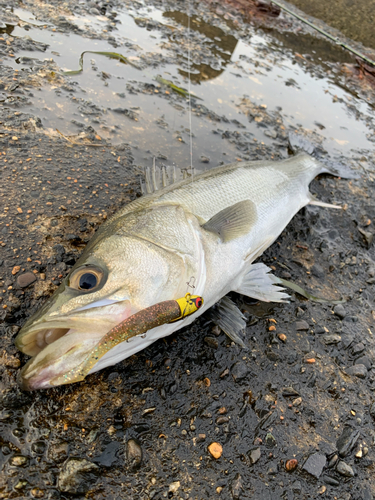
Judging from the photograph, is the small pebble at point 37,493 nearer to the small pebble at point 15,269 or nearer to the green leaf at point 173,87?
the small pebble at point 15,269

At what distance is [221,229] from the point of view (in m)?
2.62

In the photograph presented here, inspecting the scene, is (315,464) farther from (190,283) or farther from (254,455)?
(190,283)

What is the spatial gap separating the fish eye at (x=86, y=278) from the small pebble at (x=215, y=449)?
129cm

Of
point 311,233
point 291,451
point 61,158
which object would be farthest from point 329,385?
point 61,158

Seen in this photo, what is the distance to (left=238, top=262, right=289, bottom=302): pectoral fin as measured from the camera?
2.76 m

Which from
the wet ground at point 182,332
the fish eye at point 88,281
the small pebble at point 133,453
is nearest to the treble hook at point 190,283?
the wet ground at point 182,332

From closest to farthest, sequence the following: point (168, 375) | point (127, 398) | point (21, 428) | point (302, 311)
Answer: point (21, 428)
point (127, 398)
point (168, 375)
point (302, 311)

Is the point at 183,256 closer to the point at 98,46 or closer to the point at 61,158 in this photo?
the point at 61,158

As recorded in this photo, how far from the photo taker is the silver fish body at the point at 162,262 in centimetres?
170

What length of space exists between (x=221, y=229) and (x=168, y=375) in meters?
1.24

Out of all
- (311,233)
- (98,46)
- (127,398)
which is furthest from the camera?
(98,46)

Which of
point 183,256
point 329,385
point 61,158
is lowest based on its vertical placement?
point 329,385

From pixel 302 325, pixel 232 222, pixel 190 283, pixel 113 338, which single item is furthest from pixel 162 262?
pixel 302 325

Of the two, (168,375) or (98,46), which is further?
(98,46)
